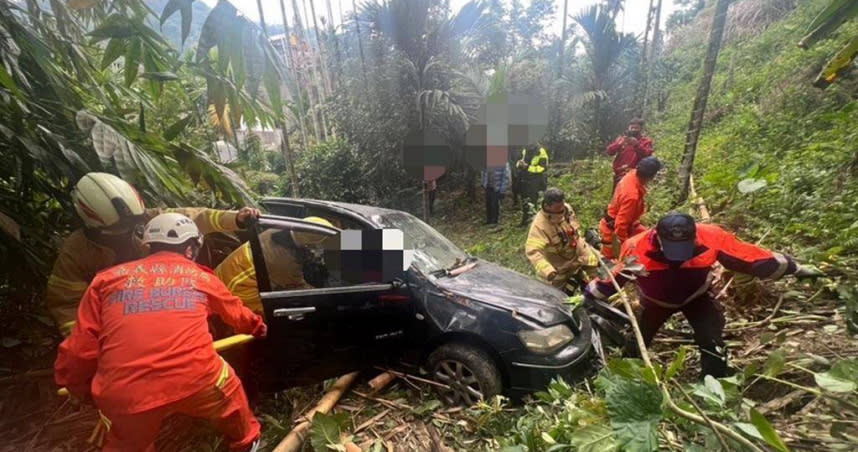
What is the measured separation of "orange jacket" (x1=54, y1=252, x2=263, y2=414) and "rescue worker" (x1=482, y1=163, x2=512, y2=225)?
23.5 ft

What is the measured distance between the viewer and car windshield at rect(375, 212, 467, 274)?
10.5ft

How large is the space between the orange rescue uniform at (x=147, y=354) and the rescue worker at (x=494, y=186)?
281 inches

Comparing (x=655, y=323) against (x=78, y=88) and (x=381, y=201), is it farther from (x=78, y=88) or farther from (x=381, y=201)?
(x=381, y=201)

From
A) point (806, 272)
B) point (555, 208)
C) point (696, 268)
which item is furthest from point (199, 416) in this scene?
point (806, 272)

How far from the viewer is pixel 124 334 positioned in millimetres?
1693

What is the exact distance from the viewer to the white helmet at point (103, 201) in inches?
84.8

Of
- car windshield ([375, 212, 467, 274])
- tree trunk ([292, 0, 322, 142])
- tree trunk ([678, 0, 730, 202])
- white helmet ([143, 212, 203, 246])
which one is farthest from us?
tree trunk ([292, 0, 322, 142])

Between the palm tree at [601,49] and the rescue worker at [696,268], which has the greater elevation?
the palm tree at [601,49]

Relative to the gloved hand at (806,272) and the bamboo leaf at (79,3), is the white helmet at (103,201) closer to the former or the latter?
the bamboo leaf at (79,3)

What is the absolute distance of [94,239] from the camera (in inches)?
90.0

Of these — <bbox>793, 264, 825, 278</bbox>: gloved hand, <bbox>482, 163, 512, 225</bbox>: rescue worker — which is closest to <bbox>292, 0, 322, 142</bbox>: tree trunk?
<bbox>482, 163, 512, 225</bbox>: rescue worker

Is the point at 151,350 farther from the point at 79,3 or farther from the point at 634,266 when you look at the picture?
the point at 634,266

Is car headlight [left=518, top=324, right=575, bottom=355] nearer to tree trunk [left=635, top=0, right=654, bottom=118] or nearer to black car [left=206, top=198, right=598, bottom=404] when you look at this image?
black car [left=206, top=198, right=598, bottom=404]

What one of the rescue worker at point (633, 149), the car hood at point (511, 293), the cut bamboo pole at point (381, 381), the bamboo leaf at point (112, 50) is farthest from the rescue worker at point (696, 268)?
the rescue worker at point (633, 149)
